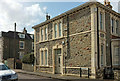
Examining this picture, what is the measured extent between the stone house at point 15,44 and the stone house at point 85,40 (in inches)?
804

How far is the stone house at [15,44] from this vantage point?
122ft

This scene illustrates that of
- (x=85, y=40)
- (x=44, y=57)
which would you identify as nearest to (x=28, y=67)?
(x=44, y=57)

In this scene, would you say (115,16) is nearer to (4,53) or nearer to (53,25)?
(53,25)

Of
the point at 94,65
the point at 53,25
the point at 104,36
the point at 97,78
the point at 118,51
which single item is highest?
the point at 53,25

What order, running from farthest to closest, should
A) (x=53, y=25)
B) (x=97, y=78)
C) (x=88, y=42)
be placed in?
1. (x=53, y=25)
2. (x=88, y=42)
3. (x=97, y=78)

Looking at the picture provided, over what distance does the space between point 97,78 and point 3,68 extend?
28.6ft

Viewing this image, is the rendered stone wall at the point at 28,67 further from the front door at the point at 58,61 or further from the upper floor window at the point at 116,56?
the upper floor window at the point at 116,56

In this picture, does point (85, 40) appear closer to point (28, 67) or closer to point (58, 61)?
point (58, 61)

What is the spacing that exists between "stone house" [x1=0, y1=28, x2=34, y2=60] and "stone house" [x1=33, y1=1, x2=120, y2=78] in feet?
67.0

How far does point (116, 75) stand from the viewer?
13266mm

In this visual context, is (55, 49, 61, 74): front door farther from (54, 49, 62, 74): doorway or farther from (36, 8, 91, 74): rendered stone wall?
(36, 8, 91, 74): rendered stone wall

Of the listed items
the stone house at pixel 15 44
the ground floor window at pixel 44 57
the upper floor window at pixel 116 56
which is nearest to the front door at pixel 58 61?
the ground floor window at pixel 44 57

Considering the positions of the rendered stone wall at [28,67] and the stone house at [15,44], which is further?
the stone house at [15,44]

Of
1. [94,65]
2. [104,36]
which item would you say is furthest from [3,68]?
[104,36]
